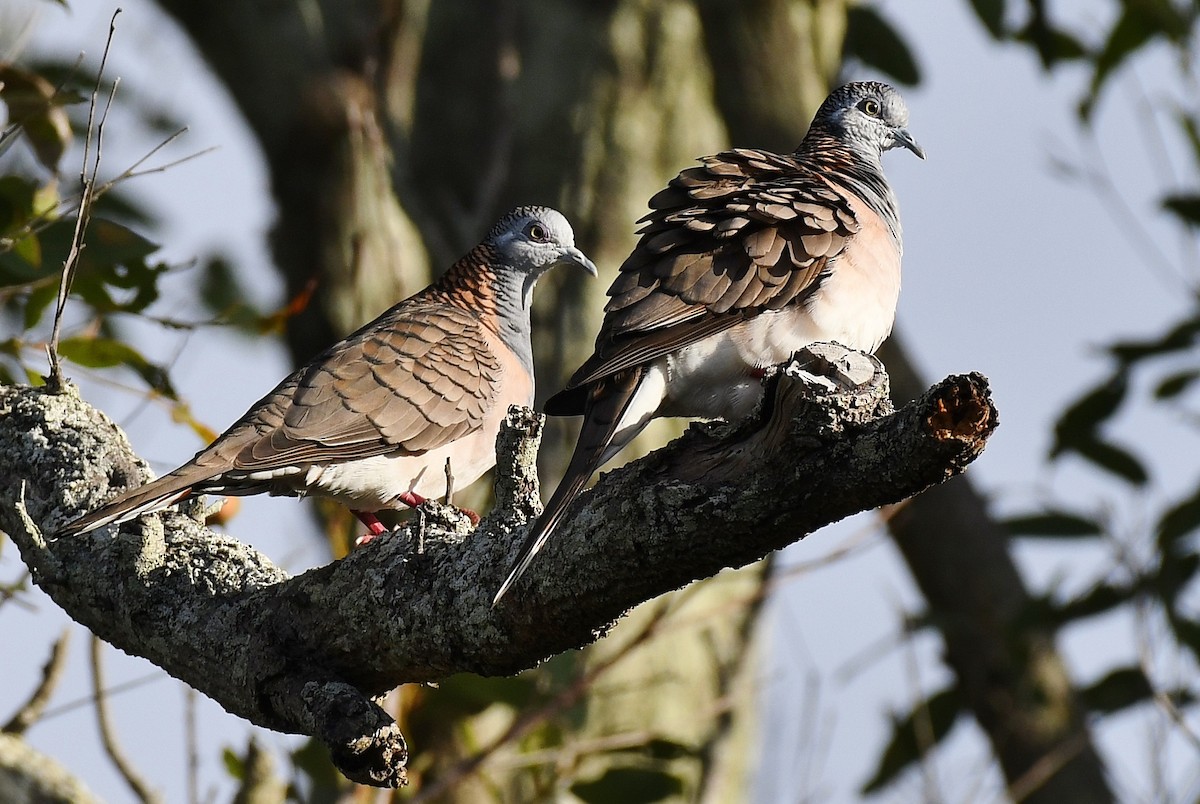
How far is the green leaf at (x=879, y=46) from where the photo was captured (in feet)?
23.1

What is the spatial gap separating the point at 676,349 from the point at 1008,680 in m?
4.40

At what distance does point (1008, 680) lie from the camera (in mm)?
7152

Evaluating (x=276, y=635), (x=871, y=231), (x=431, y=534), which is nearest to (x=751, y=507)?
(x=431, y=534)

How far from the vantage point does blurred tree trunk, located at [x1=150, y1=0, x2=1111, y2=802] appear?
658 cm

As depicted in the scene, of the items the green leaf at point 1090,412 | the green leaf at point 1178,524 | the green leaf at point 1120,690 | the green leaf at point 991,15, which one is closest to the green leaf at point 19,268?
the green leaf at point 991,15

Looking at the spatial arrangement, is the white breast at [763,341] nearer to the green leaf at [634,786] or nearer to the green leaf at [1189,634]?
the green leaf at [634,786]

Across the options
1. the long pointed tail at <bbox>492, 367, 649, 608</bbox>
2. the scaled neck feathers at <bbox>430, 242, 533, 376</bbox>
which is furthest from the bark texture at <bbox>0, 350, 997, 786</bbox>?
the scaled neck feathers at <bbox>430, 242, 533, 376</bbox>

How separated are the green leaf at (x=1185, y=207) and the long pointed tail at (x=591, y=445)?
3636 millimetres

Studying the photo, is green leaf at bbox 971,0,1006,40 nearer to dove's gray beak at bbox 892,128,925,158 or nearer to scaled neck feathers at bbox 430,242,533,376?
dove's gray beak at bbox 892,128,925,158

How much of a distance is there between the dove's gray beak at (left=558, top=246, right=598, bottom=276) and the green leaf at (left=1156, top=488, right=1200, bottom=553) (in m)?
2.68

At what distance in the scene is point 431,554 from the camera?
8.70 feet

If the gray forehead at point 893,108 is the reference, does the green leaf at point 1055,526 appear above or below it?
below

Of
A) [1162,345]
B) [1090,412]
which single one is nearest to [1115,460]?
[1090,412]

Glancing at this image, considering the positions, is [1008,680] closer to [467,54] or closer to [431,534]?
[467,54]
